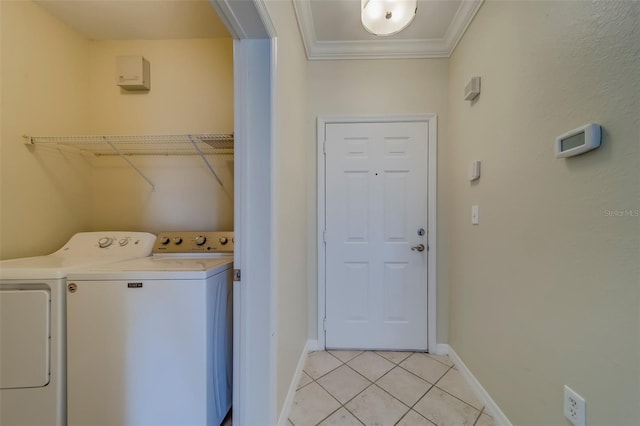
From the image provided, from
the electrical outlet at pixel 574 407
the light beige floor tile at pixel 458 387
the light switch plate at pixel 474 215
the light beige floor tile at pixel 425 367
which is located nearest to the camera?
the electrical outlet at pixel 574 407

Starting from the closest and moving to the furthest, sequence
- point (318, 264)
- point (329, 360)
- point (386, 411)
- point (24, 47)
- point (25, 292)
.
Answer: point (25, 292) → point (386, 411) → point (24, 47) → point (329, 360) → point (318, 264)

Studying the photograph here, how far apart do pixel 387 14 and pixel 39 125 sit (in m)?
2.45

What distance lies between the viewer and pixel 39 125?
170cm

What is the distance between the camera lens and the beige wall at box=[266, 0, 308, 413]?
4.04 ft

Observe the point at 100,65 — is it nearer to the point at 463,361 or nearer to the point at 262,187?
the point at 262,187

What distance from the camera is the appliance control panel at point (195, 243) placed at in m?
1.68

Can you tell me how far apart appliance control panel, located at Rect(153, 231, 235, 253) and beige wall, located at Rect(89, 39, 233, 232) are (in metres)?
0.28

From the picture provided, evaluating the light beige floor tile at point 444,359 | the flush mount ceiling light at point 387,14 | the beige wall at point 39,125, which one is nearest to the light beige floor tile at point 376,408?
the light beige floor tile at point 444,359

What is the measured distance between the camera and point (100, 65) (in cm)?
204

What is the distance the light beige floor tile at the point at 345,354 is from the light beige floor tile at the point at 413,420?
63 centimetres

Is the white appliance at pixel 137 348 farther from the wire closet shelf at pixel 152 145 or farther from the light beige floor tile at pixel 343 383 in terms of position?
the wire closet shelf at pixel 152 145

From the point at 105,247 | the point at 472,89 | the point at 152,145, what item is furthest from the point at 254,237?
the point at 472,89

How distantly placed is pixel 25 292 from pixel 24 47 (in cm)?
167


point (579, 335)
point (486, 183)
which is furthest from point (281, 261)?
point (486, 183)
